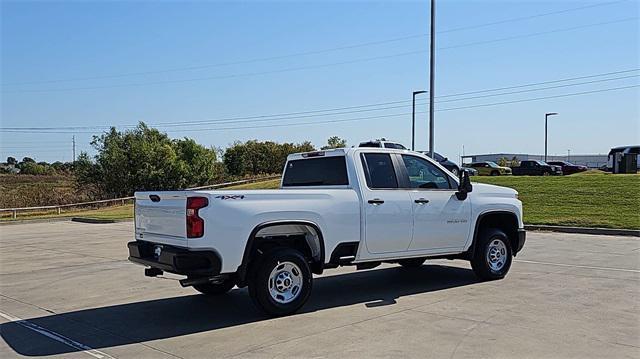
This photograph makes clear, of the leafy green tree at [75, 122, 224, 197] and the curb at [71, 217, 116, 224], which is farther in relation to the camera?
the leafy green tree at [75, 122, 224, 197]

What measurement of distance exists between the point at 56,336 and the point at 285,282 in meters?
2.63

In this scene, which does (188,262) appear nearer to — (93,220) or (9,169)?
(93,220)

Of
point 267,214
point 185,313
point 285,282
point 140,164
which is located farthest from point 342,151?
point 140,164

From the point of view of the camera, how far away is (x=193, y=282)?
6824mm

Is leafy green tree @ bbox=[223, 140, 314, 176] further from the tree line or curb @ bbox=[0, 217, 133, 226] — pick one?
curb @ bbox=[0, 217, 133, 226]

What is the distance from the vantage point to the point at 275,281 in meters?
7.31

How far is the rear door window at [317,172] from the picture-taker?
27.8 feet

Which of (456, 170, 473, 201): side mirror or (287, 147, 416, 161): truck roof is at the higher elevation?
(287, 147, 416, 161): truck roof

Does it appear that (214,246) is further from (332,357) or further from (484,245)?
(484,245)

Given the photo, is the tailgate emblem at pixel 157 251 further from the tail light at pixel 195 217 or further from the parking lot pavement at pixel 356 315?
the parking lot pavement at pixel 356 315

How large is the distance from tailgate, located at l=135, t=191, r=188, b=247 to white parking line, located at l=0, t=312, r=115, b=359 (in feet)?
4.77

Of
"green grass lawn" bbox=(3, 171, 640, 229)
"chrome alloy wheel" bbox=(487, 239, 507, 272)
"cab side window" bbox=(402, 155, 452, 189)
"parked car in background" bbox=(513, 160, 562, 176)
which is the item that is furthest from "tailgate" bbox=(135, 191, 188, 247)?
"parked car in background" bbox=(513, 160, 562, 176)

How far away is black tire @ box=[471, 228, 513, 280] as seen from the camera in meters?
9.45

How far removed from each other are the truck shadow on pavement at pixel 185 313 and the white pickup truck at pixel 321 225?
412 mm
